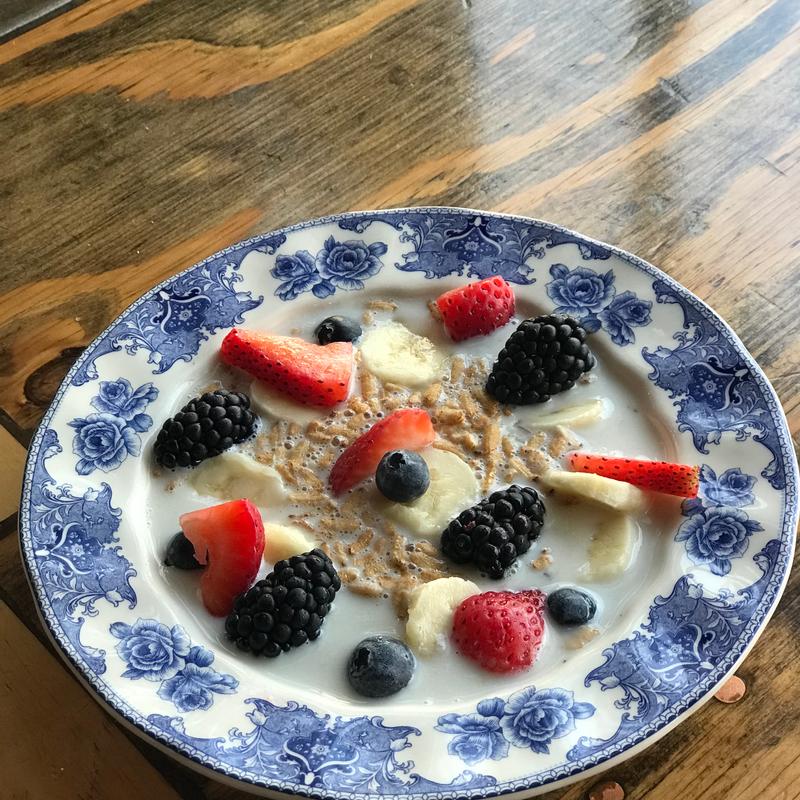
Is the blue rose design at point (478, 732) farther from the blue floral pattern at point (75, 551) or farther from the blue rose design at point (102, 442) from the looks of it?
the blue rose design at point (102, 442)

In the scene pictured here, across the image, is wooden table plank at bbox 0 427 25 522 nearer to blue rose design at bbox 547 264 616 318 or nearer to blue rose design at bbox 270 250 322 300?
blue rose design at bbox 270 250 322 300

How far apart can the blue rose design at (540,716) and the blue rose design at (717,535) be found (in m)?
0.24

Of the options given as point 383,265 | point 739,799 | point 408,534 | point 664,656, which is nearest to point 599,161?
point 383,265

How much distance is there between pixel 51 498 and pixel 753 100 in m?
1.44

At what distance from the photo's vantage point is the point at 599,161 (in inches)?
70.2

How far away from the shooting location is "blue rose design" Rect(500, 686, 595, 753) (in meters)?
1.03

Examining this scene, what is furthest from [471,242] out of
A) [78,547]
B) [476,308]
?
[78,547]

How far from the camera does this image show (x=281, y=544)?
1203mm

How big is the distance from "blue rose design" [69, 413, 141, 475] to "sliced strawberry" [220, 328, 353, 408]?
0.60 feet

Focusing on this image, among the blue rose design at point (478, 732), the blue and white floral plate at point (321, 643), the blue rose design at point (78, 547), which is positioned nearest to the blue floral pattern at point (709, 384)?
the blue and white floral plate at point (321, 643)

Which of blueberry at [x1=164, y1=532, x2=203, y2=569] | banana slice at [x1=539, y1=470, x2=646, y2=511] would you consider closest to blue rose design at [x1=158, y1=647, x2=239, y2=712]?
blueberry at [x1=164, y1=532, x2=203, y2=569]

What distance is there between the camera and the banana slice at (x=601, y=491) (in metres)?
1.23

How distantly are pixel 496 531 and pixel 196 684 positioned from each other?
39 centimetres

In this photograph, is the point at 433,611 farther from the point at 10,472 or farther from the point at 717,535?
the point at 10,472
